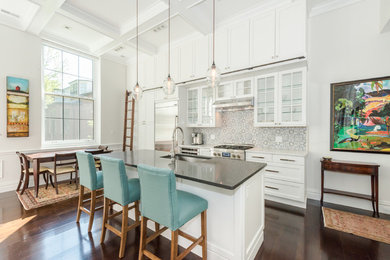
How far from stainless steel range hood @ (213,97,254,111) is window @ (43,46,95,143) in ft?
12.0

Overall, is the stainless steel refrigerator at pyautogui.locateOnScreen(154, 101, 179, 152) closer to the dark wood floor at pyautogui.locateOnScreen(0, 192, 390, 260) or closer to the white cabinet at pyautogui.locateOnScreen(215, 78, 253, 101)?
the white cabinet at pyautogui.locateOnScreen(215, 78, 253, 101)

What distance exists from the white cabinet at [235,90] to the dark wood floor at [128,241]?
225 cm

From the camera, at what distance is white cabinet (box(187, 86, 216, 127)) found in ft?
13.4

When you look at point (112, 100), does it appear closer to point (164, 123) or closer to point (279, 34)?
point (164, 123)

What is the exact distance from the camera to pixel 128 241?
6.81 ft

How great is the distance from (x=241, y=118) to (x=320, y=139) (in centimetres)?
152

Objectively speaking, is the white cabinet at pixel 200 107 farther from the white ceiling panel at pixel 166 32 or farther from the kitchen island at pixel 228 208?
the kitchen island at pixel 228 208

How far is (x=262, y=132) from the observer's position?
3734 millimetres

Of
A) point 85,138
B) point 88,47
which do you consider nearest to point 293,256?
point 85,138

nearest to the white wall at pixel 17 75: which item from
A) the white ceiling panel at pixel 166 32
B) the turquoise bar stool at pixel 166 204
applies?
the white ceiling panel at pixel 166 32

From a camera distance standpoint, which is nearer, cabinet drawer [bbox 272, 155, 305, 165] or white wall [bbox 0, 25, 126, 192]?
cabinet drawer [bbox 272, 155, 305, 165]

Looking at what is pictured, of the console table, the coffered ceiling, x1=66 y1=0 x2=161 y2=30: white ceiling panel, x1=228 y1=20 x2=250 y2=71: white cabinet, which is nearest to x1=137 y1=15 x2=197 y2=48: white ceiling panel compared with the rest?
the coffered ceiling

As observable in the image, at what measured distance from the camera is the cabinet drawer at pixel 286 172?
2.83m

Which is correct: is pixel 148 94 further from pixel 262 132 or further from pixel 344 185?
pixel 344 185
